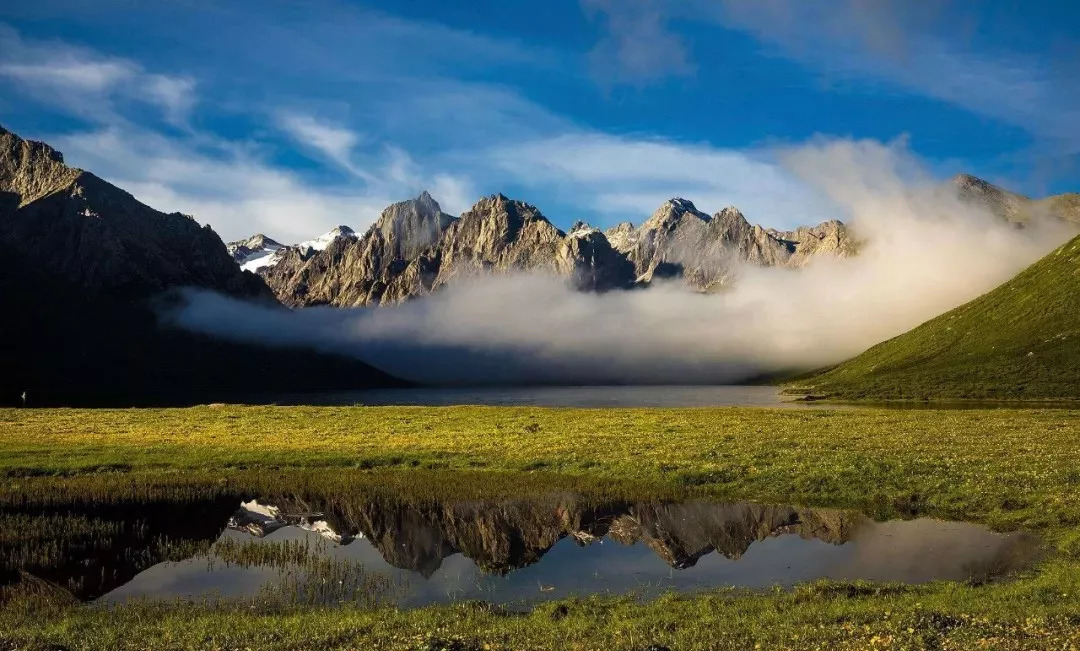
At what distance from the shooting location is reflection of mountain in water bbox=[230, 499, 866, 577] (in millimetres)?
28359

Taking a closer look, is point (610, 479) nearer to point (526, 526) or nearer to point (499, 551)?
point (526, 526)

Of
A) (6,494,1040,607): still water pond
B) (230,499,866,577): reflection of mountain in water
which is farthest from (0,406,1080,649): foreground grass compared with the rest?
(230,499,866,577): reflection of mountain in water

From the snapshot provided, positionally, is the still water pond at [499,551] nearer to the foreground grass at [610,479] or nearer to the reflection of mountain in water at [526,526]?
the reflection of mountain in water at [526,526]

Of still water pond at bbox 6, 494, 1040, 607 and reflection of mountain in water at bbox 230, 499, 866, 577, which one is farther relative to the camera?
reflection of mountain in water at bbox 230, 499, 866, 577

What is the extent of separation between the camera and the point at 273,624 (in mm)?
18953

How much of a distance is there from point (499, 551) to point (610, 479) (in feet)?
53.3

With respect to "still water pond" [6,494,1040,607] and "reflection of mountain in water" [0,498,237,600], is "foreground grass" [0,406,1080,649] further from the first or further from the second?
"reflection of mountain in water" [0,498,237,600]

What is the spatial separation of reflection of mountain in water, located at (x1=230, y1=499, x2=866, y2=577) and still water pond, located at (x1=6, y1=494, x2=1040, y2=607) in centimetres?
9

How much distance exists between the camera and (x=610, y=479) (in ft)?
144

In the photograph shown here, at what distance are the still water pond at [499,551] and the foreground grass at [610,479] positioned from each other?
221cm

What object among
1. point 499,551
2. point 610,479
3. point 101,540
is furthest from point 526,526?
point 101,540

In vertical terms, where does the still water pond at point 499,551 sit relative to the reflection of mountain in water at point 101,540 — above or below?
below

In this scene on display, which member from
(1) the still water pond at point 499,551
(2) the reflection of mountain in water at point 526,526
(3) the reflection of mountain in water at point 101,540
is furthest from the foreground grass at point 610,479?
(2) the reflection of mountain in water at point 526,526

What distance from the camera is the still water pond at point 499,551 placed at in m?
23.8
